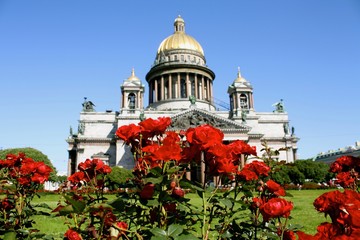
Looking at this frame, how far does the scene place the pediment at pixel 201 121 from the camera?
41688mm

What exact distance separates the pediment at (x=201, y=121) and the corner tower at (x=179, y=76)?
8.24 meters

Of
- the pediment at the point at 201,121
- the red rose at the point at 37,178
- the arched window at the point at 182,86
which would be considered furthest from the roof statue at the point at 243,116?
the red rose at the point at 37,178

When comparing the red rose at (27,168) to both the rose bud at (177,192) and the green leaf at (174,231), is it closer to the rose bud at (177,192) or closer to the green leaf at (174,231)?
the rose bud at (177,192)

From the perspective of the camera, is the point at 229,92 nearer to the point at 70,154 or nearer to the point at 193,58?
the point at 193,58

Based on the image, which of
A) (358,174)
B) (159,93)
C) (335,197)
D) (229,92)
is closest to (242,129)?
(229,92)

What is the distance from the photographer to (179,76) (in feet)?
178

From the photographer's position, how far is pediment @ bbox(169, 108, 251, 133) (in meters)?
41.7

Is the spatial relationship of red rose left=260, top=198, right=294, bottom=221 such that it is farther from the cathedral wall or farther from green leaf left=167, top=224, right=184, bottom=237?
the cathedral wall

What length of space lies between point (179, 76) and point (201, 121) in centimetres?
1483

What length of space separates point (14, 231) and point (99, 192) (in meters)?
0.97

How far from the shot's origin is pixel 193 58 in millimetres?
56531

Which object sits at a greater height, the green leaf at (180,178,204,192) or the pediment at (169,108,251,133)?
the pediment at (169,108,251,133)

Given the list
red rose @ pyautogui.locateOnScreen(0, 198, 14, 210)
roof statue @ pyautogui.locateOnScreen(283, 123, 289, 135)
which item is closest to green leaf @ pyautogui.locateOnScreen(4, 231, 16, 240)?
red rose @ pyautogui.locateOnScreen(0, 198, 14, 210)

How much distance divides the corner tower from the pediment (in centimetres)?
824
